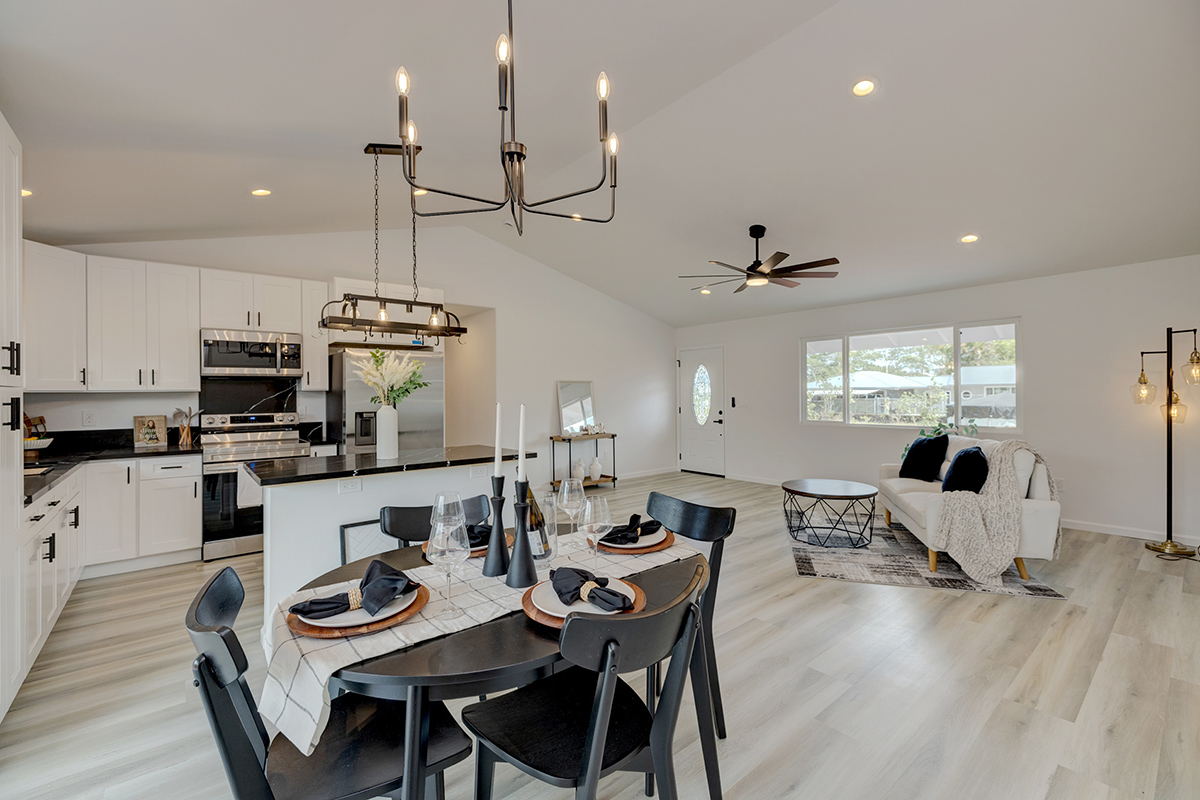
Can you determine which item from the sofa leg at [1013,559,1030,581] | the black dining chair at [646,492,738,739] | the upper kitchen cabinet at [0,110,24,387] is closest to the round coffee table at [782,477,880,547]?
the sofa leg at [1013,559,1030,581]

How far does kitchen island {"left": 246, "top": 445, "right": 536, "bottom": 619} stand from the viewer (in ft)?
9.13

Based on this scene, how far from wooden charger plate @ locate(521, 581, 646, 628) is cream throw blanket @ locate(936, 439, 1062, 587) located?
11.0 ft

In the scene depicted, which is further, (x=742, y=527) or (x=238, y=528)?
(x=742, y=527)

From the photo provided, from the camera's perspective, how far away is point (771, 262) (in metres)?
4.04

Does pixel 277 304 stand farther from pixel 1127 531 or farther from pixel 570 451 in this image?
pixel 1127 531

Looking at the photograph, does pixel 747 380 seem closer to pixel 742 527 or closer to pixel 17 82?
pixel 742 527

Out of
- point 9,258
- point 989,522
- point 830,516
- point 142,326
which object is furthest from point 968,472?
point 142,326

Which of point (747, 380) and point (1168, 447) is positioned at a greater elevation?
point (747, 380)

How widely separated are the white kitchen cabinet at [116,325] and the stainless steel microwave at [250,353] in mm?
397

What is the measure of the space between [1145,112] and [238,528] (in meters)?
6.65

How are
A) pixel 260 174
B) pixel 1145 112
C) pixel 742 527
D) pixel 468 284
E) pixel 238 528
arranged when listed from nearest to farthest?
1. pixel 1145 112
2. pixel 260 174
3. pixel 238 528
4. pixel 742 527
5. pixel 468 284

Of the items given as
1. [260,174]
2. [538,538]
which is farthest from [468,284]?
[538,538]

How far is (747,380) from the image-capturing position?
762 cm

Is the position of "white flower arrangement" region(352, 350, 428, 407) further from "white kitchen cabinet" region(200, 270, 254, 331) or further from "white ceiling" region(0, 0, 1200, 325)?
"white kitchen cabinet" region(200, 270, 254, 331)
